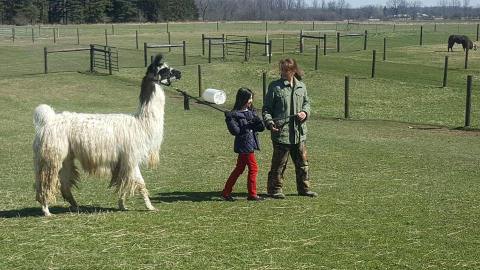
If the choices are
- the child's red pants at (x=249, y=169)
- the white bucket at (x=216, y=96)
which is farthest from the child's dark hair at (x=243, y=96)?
the white bucket at (x=216, y=96)

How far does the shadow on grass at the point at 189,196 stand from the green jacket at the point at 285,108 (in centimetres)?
110

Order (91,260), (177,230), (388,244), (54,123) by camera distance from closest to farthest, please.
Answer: (91,260) < (388,244) < (177,230) < (54,123)

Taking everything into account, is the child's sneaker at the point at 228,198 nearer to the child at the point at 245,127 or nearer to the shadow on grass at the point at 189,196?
the shadow on grass at the point at 189,196

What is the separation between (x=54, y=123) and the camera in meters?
7.76

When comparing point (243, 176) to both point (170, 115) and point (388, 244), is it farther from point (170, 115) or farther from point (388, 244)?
point (170, 115)

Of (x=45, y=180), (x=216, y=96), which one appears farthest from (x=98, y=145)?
(x=216, y=96)

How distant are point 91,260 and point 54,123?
8.04 ft

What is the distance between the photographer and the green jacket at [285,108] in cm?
874

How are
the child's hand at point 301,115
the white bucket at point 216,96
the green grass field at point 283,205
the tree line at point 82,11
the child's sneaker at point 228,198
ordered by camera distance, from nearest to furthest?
1. the green grass field at point 283,205
2. the child's hand at point 301,115
3. the child's sneaker at point 228,198
4. the white bucket at point 216,96
5. the tree line at point 82,11

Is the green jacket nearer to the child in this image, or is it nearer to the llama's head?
the child

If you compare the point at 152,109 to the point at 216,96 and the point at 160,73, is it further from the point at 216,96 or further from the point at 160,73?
the point at 216,96

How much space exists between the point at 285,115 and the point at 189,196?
1770 millimetres

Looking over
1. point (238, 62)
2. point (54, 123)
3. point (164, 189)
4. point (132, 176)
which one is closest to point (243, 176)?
point (164, 189)

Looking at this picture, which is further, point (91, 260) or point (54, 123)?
point (54, 123)
